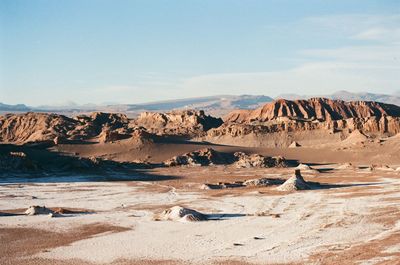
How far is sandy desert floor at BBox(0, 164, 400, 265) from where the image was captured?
20578 millimetres

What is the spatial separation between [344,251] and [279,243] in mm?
2881

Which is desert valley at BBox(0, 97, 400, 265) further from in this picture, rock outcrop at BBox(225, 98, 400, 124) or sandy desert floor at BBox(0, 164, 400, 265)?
rock outcrop at BBox(225, 98, 400, 124)

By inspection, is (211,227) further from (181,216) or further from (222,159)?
(222,159)

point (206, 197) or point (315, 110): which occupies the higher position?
point (315, 110)

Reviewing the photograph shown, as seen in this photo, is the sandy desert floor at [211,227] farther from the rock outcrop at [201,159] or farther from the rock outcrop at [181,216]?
the rock outcrop at [201,159]

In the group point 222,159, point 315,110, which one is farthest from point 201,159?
point 315,110

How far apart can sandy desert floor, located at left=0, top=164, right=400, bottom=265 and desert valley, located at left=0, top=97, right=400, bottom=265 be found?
65 millimetres

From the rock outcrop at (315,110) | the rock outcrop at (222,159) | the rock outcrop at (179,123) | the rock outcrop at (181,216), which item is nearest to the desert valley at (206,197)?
the rock outcrop at (181,216)

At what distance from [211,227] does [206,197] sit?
12922 millimetres

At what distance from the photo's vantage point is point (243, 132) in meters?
95.0

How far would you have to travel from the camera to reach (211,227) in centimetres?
2642

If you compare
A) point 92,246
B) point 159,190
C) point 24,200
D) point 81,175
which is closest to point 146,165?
point 81,175

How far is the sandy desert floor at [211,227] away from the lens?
2058 centimetres

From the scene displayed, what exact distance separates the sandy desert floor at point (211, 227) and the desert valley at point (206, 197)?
0.21 ft
